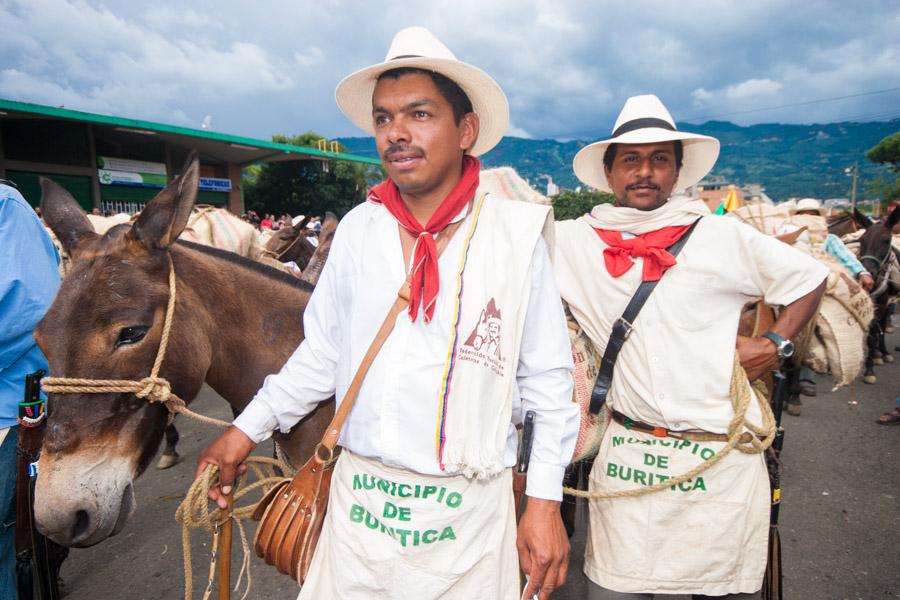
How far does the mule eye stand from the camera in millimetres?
1638

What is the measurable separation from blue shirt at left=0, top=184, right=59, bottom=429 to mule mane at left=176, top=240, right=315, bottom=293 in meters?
0.71

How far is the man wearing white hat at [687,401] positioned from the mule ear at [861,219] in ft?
28.7

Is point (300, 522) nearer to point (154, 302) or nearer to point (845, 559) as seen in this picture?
point (154, 302)

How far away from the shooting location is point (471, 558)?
141cm

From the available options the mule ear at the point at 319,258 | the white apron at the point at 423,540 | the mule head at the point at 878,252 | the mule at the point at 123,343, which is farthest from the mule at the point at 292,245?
the mule head at the point at 878,252

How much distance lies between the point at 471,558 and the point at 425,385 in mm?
513

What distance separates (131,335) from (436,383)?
3.52ft

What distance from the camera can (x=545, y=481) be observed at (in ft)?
4.65

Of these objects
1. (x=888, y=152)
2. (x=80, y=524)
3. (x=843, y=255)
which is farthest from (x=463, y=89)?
(x=888, y=152)

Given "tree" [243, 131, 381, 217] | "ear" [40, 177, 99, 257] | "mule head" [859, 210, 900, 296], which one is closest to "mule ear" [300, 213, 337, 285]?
"ear" [40, 177, 99, 257]

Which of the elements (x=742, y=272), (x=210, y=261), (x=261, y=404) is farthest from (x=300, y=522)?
(x=742, y=272)

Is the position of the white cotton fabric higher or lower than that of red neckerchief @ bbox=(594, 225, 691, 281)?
lower

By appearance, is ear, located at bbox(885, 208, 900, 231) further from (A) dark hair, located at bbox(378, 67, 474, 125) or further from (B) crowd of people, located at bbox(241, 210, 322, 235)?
(B) crowd of people, located at bbox(241, 210, 322, 235)

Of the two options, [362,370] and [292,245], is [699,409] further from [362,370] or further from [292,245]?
[292,245]
